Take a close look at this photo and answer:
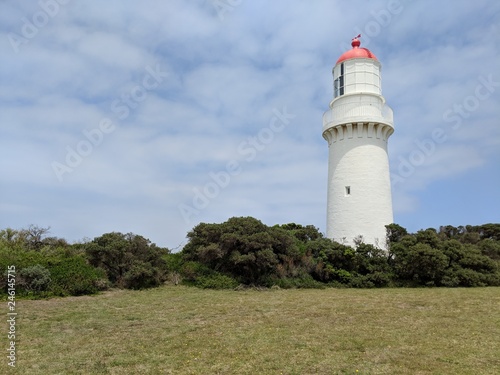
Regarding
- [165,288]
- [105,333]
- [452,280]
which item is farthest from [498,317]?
[165,288]

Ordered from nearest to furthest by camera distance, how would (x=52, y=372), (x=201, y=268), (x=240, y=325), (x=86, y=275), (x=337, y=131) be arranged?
(x=52, y=372), (x=240, y=325), (x=86, y=275), (x=201, y=268), (x=337, y=131)

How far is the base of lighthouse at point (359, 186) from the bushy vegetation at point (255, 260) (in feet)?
5.01

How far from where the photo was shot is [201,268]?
61.6 ft

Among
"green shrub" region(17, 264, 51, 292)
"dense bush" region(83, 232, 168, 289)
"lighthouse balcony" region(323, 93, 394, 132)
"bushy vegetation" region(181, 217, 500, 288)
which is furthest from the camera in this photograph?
"lighthouse balcony" region(323, 93, 394, 132)

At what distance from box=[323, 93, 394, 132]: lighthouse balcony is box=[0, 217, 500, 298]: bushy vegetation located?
258 inches

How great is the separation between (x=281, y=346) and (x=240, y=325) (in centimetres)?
211

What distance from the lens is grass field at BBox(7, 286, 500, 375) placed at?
6.64m

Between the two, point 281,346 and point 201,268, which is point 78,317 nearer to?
point 281,346

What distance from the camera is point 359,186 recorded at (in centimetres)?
2131

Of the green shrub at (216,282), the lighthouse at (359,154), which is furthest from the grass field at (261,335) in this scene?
the lighthouse at (359,154)

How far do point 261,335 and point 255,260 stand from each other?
850cm

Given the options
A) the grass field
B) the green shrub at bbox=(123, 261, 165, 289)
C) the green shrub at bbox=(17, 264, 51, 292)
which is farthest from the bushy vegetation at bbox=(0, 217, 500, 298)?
the grass field

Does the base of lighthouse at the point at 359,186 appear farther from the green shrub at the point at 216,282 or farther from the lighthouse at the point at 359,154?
the green shrub at the point at 216,282

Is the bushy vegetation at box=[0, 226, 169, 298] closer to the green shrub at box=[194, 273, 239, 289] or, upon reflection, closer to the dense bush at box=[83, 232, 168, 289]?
the dense bush at box=[83, 232, 168, 289]
